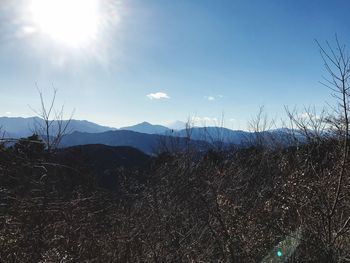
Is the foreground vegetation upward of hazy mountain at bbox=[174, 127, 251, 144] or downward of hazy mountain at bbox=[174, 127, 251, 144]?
downward

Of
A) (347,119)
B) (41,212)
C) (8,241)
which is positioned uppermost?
(347,119)

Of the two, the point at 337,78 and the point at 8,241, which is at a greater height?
the point at 337,78

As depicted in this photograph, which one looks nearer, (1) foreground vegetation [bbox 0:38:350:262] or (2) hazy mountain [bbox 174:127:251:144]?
(1) foreground vegetation [bbox 0:38:350:262]

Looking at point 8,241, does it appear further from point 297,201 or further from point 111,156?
point 111,156

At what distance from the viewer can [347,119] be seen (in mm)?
7102

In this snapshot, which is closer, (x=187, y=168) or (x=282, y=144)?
(x=187, y=168)

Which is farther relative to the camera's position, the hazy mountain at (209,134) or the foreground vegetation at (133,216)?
the hazy mountain at (209,134)

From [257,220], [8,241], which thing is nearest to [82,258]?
[8,241]

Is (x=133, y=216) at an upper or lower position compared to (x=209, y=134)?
lower

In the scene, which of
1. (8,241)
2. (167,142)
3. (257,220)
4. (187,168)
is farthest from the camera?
(167,142)

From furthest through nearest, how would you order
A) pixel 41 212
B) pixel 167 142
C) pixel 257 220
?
pixel 167 142 → pixel 257 220 → pixel 41 212

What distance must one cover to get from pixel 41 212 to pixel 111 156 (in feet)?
182

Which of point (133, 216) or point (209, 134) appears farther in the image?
point (209, 134)

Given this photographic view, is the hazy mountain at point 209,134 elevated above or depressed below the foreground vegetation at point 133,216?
above
